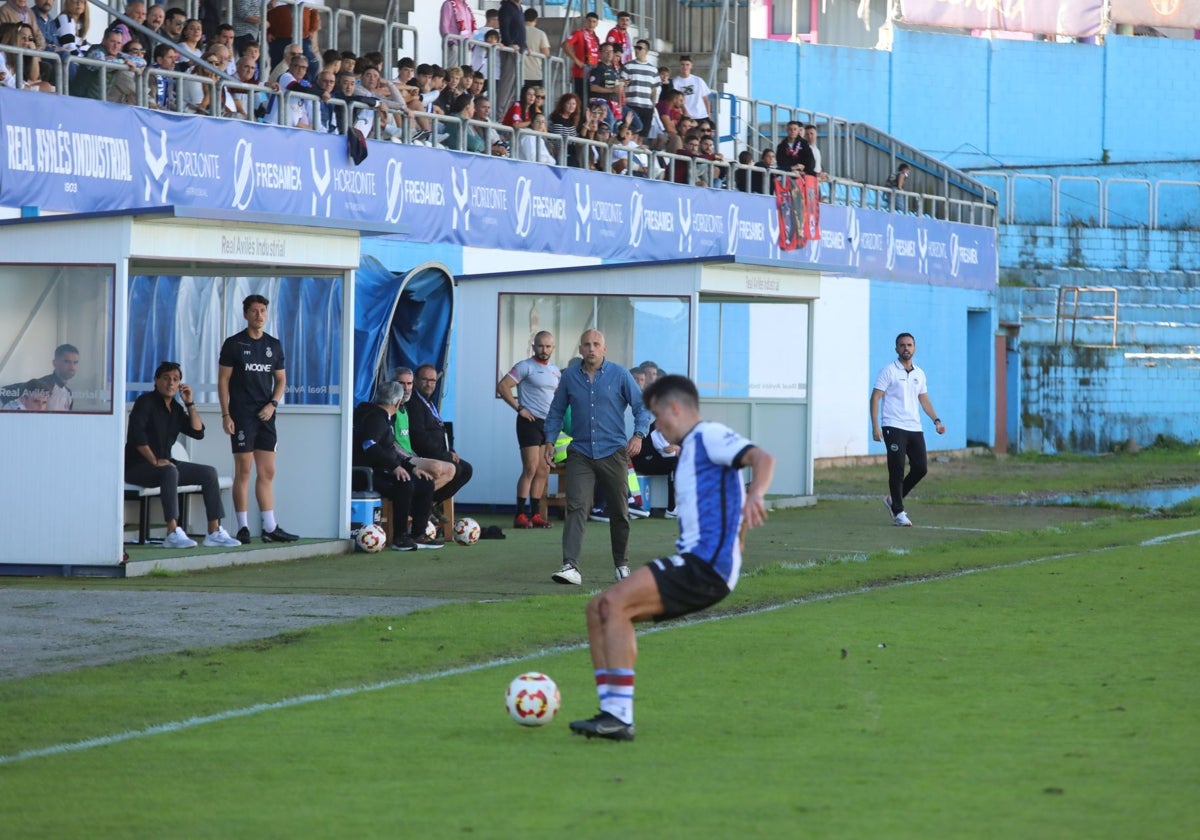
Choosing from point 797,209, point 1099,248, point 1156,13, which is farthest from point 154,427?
point 1156,13

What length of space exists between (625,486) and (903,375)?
7.06m

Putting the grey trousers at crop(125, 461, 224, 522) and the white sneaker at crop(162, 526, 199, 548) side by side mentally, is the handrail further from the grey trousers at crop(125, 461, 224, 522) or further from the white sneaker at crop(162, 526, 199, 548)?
the white sneaker at crop(162, 526, 199, 548)

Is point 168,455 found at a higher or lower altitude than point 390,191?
lower

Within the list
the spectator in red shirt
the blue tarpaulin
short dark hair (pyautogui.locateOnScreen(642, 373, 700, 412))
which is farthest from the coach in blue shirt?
the spectator in red shirt

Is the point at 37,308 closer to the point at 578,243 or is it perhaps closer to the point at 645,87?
the point at 578,243

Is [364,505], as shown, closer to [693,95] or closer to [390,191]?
[390,191]

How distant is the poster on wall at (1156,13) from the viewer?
5072 centimetres

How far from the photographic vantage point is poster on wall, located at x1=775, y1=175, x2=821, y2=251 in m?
31.1

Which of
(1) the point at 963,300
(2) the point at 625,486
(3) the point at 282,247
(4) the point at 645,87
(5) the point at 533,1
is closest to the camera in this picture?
(2) the point at 625,486

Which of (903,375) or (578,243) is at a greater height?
(578,243)

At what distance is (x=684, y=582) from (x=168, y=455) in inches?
367

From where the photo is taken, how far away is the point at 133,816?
6.81m

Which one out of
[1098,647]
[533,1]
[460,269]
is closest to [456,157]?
[460,269]

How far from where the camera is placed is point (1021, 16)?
4931 cm
